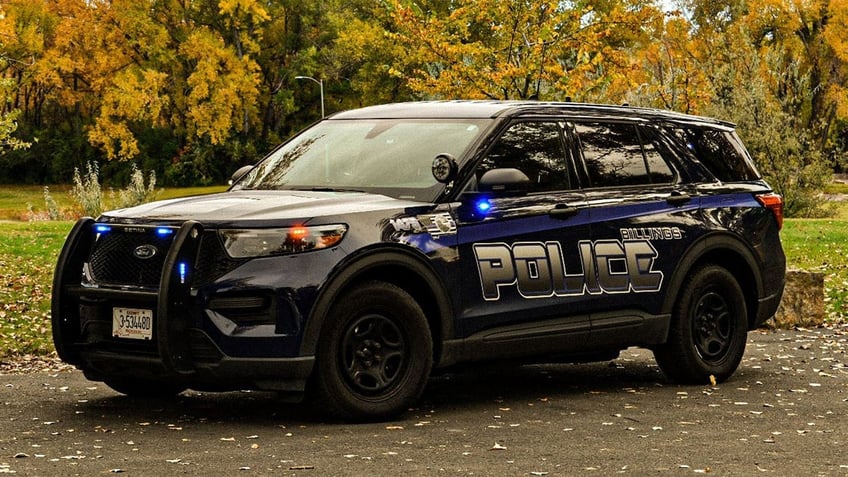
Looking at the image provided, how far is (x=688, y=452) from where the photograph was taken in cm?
663

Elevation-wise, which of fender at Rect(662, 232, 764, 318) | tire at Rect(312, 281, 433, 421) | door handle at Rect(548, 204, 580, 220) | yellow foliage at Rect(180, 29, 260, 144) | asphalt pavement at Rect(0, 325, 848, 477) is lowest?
asphalt pavement at Rect(0, 325, 848, 477)

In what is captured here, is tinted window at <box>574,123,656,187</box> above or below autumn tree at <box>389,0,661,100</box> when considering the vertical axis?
below

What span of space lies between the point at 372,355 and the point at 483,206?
112 cm

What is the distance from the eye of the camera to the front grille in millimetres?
7066

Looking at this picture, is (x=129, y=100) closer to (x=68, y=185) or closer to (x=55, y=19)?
(x=55, y=19)

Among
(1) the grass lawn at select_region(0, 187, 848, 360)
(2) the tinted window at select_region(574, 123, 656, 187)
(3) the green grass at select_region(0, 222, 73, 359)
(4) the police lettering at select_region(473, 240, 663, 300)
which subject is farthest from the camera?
(1) the grass lawn at select_region(0, 187, 848, 360)

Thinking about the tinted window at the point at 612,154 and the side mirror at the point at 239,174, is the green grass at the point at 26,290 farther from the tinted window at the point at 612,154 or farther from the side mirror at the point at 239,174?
the tinted window at the point at 612,154

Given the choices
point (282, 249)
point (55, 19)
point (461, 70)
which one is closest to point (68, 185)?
point (55, 19)

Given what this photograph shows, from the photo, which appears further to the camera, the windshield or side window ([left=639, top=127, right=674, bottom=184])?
side window ([left=639, top=127, right=674, bottom=184])

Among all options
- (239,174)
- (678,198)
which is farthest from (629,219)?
(239,174)

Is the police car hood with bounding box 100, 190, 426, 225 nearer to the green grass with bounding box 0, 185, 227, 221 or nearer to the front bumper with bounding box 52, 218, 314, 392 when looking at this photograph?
the front bumper with bounding box 52, 218, 314, 392

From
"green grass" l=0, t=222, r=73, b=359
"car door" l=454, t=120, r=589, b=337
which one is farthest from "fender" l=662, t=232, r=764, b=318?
"green grass" l=0, t=222, r=73, b=359

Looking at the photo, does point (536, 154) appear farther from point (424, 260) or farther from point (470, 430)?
point (470, 430)

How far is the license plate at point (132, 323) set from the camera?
7055 mm
